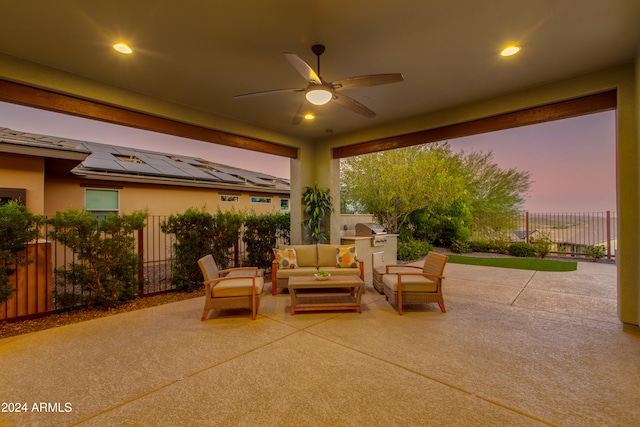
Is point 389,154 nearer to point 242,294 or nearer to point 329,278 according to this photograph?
point 329,278

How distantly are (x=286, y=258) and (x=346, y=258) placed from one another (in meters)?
1.15

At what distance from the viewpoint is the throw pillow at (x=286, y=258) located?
17.3 ft


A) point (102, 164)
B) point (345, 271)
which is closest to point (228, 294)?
point (345, 271)

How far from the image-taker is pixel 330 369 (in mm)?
2543

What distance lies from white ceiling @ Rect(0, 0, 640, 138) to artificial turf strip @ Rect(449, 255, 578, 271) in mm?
5562

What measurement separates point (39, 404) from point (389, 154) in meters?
9.06

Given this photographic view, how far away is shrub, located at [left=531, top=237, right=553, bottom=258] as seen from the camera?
9298 millimetres

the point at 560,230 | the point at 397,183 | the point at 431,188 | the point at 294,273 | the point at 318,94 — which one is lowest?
the point at 294,273

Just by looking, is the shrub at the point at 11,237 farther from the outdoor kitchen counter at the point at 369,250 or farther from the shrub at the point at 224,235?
the outdoor kitchen counter at the point at 369,250

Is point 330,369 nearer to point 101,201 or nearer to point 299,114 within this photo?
point 299,114

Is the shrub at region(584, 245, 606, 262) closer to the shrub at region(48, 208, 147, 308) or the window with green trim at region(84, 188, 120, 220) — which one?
the shrub at region(48, 208, 147, 308)

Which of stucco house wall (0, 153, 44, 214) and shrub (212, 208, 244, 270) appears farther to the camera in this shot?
shrub (212, 208, 244, 270)

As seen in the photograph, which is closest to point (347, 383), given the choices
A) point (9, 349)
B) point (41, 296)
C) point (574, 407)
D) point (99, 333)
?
point (574, 407)

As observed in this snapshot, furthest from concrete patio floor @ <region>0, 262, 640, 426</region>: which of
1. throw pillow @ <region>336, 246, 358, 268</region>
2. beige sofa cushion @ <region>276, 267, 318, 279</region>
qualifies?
throw pillow @ <region>336, 246, 358, 268</region>
